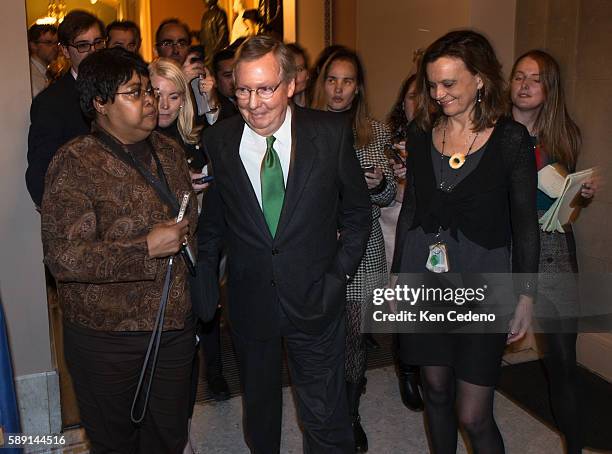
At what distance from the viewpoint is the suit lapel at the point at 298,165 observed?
7.61ft

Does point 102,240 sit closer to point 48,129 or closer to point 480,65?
point 48,129

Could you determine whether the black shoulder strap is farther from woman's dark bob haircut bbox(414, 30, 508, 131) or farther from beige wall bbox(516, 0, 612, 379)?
beige wall bbox(516, 0, 612, 379)

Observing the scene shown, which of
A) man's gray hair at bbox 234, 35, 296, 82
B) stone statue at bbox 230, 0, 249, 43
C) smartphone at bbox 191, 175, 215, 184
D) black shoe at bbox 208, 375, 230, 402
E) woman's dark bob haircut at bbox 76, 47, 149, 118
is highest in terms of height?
stone statue at bbox 230, 0, 249, 43

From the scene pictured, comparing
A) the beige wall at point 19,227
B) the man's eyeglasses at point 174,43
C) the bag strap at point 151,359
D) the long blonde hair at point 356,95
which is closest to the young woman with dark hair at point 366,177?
the long blonde hair at point 356,95

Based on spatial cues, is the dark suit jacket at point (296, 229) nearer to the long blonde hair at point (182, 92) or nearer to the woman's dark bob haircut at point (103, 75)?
the woman's dark bob haircut at point (103, 75)

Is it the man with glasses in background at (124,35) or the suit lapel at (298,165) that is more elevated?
the man with glasses in background at (124,35)

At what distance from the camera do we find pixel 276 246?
2332 mm

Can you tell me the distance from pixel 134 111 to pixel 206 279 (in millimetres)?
624

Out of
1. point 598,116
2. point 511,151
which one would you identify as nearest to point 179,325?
point 511,151

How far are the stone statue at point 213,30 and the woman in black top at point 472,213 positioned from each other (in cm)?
548

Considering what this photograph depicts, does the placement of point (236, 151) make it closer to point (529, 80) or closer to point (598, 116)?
point (529, 80)

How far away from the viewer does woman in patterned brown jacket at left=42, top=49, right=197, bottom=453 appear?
6.88ft

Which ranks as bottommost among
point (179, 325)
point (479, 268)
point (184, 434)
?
point (184, 434)

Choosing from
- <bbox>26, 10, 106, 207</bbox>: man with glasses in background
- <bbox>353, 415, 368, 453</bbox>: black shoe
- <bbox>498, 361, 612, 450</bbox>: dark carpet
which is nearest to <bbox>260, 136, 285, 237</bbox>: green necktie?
<bbox>26, 10, 106, 207</bbox>: man with glasses in background
